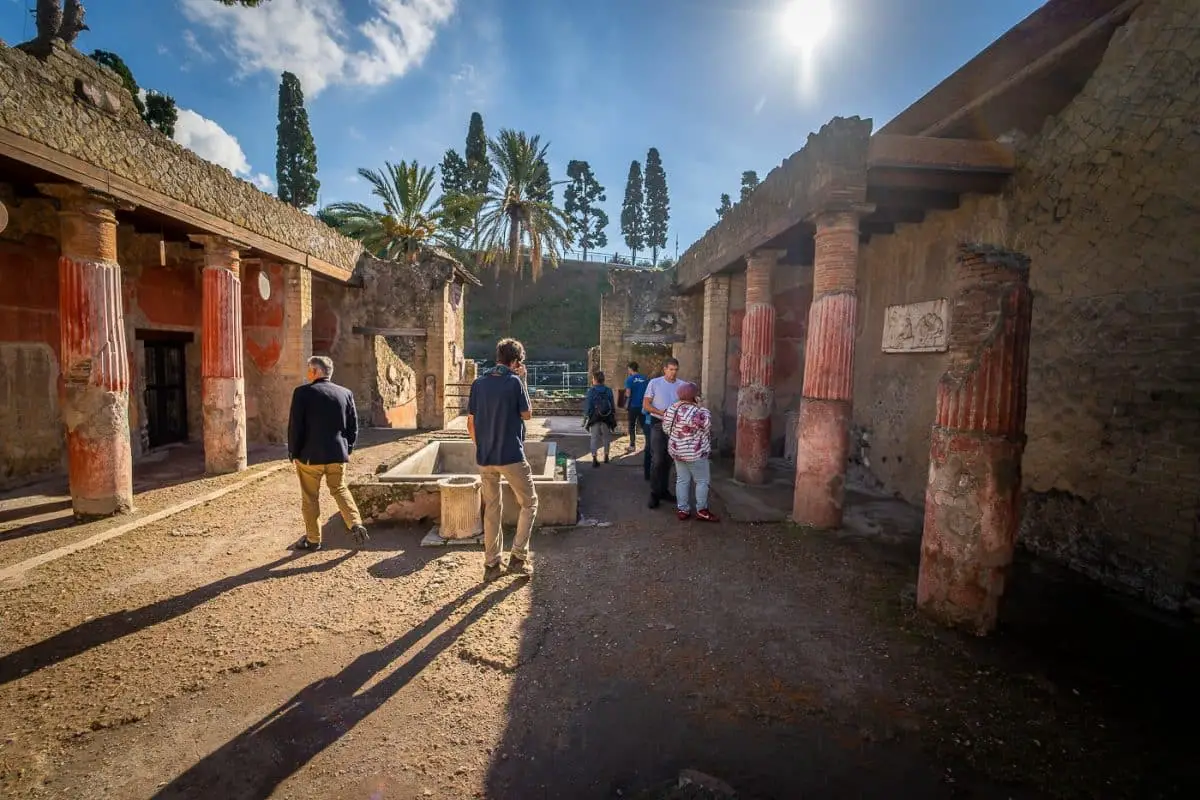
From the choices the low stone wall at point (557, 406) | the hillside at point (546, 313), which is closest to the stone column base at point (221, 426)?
the low stone wall at point (557, 406)

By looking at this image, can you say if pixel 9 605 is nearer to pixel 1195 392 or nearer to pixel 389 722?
pixel 389 722

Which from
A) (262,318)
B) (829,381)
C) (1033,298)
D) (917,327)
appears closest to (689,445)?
(829,381)

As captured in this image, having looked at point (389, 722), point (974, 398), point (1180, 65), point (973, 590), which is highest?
point (1180, 65)

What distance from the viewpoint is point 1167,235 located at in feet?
14.1

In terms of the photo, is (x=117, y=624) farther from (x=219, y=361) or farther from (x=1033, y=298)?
(x=1033, y=298)

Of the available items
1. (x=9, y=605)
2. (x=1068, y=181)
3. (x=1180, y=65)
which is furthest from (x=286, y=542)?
(x=1180, y=65)

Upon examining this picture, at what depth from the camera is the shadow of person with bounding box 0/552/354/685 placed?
11.0 feet

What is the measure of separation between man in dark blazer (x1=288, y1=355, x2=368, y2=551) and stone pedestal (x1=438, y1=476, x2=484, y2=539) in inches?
40.5

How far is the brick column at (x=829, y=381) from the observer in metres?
5.85

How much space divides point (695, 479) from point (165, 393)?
10361 millimetres

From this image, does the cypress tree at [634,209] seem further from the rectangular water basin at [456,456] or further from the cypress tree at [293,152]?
the rectangular water basin at [456,456]

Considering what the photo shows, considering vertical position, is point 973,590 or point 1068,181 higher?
point 1068,181

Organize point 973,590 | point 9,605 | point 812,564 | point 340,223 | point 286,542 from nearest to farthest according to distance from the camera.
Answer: point 973,590 → point 9,605 → point 812,564 → point 286,542 → point 340,223

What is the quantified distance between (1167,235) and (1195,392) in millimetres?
1290
